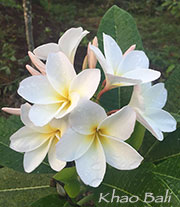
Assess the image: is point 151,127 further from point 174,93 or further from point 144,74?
point 174,93

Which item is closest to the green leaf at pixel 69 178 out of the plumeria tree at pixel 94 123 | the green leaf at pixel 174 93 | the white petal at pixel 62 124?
the plumeria tree at pixel 94 123

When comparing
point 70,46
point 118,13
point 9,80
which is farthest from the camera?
point 9,80

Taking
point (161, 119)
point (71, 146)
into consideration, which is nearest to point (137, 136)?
point (161, 119)

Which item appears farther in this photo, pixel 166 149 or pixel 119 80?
pixel 166 149

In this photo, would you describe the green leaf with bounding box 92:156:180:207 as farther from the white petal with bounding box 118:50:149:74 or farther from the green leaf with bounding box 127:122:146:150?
the white petal with bounding box 118:50:149:74

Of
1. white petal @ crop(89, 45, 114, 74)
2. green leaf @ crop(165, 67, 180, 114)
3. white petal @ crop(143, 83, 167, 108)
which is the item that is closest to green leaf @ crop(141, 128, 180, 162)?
green leaf @ crop(165, 67, 180, 114)

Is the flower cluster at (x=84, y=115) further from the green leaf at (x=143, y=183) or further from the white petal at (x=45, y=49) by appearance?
the green leaf at (x=143, y=183)

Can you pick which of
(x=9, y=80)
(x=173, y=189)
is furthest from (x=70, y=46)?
(x=9, y=80)

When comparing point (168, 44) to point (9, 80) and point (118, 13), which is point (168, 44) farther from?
point (118, 13)
